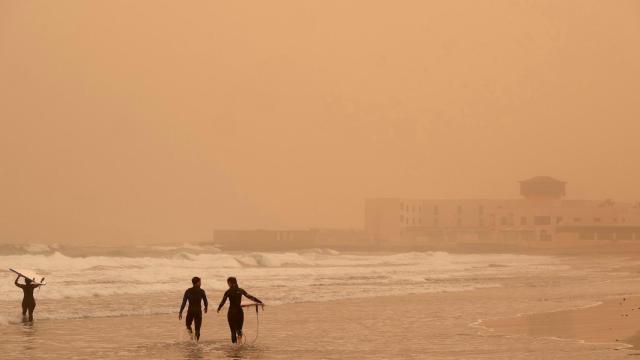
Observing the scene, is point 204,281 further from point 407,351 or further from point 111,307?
point 407,351

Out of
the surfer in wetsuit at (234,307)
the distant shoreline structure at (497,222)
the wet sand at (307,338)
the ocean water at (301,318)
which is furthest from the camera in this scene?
the distant shoreline structure at (497,222)

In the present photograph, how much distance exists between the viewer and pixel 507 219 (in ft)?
579

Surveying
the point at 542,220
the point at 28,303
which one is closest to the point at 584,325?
the point at 28,303

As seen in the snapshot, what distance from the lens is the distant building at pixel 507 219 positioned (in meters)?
171

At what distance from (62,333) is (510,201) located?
16094 cm

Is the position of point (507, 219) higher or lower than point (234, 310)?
higher

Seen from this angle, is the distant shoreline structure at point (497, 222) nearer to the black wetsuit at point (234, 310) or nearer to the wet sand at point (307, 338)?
the wet sand at point (307, 338)

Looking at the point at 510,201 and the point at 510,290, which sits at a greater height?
the point at 510,201

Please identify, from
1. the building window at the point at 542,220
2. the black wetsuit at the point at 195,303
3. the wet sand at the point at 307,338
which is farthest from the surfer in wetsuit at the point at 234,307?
the building window at the point at 542,220

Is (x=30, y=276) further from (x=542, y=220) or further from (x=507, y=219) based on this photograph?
(x=507, y=219)

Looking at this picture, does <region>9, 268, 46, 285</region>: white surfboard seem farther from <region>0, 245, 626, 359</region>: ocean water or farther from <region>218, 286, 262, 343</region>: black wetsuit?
<region>218, 286, 262, 343</region>: black wetsuit

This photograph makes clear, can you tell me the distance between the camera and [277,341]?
2177 cm

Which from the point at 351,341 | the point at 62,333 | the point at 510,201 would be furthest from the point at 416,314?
the point at 510,201

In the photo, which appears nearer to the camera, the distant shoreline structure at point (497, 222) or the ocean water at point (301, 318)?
the ocean water at point (301, 318)
